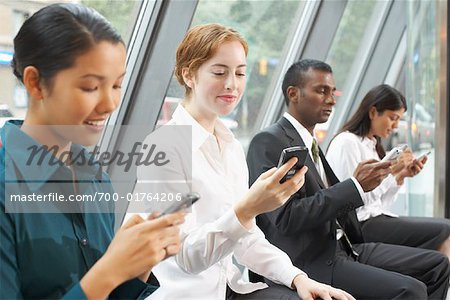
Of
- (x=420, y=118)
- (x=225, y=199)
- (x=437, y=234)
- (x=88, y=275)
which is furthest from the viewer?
(x=420, y=118)

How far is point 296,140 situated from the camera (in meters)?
2.72

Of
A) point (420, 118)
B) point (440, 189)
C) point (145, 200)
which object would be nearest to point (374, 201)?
point (440, 189)

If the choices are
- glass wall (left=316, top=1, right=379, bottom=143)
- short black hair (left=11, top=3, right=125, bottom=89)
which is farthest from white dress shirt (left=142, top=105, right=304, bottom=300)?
glass wall (left=316, top=1, right=379, bottom=143)

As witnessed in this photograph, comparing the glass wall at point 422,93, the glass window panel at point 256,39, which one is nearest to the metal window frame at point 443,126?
the glass wall at point 422,93

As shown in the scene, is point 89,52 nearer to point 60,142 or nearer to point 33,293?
point 60,142

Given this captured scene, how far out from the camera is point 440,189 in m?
4.09

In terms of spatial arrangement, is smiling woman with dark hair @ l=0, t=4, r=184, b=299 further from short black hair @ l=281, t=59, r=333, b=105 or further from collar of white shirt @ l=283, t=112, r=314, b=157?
short black hair @ l=281, t=59, r=333, b=105

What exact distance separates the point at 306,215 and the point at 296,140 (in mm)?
385

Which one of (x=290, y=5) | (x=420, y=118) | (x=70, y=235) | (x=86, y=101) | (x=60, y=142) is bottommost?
(x=70, y=235)

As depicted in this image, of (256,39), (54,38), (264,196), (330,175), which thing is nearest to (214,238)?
(264,196)

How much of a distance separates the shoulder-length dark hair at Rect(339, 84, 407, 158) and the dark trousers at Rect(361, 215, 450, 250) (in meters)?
0.59

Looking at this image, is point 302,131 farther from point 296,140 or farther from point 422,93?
point 422,93

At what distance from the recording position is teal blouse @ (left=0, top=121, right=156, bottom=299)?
126 centimetres

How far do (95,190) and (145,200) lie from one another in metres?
0.38
